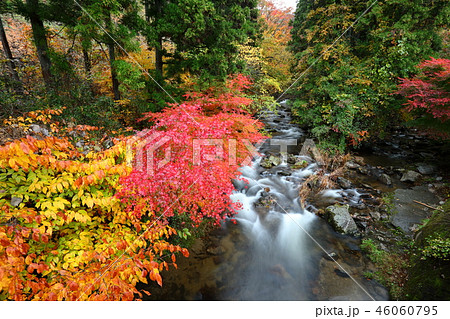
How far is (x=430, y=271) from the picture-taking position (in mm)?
3182

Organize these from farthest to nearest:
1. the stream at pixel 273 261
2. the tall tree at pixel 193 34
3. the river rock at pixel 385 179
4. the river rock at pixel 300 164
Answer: the river rock at pixel 300 164
the river rock at pixel 385 179
the tall tree at pixel 193 34
the stream at pixel 273 261

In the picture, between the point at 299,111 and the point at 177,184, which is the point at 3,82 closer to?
the point at 177,184

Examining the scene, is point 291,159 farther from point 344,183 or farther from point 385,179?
point 385,179

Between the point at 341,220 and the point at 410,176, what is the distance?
432 centimetres

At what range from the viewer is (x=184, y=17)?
6.30 metres

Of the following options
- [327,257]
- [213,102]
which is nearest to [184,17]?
[213,102]

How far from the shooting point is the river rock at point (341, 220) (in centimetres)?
522

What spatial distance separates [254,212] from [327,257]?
7.59ft

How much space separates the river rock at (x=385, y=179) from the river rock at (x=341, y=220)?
274cm

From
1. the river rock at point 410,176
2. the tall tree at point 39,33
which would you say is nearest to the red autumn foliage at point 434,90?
the river rock at point 410,176

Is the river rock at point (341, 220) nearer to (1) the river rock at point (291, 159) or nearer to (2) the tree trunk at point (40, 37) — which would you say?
(1) the river rock at point (291, 159)

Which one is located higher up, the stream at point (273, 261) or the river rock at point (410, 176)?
the river rock at point (410, 176)

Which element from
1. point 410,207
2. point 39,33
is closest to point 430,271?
point 410,207

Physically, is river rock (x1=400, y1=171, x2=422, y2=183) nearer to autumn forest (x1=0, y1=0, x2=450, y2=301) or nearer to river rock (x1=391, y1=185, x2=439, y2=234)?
autumn forest (x1=0, y1=0, x2=450, y2=301)
